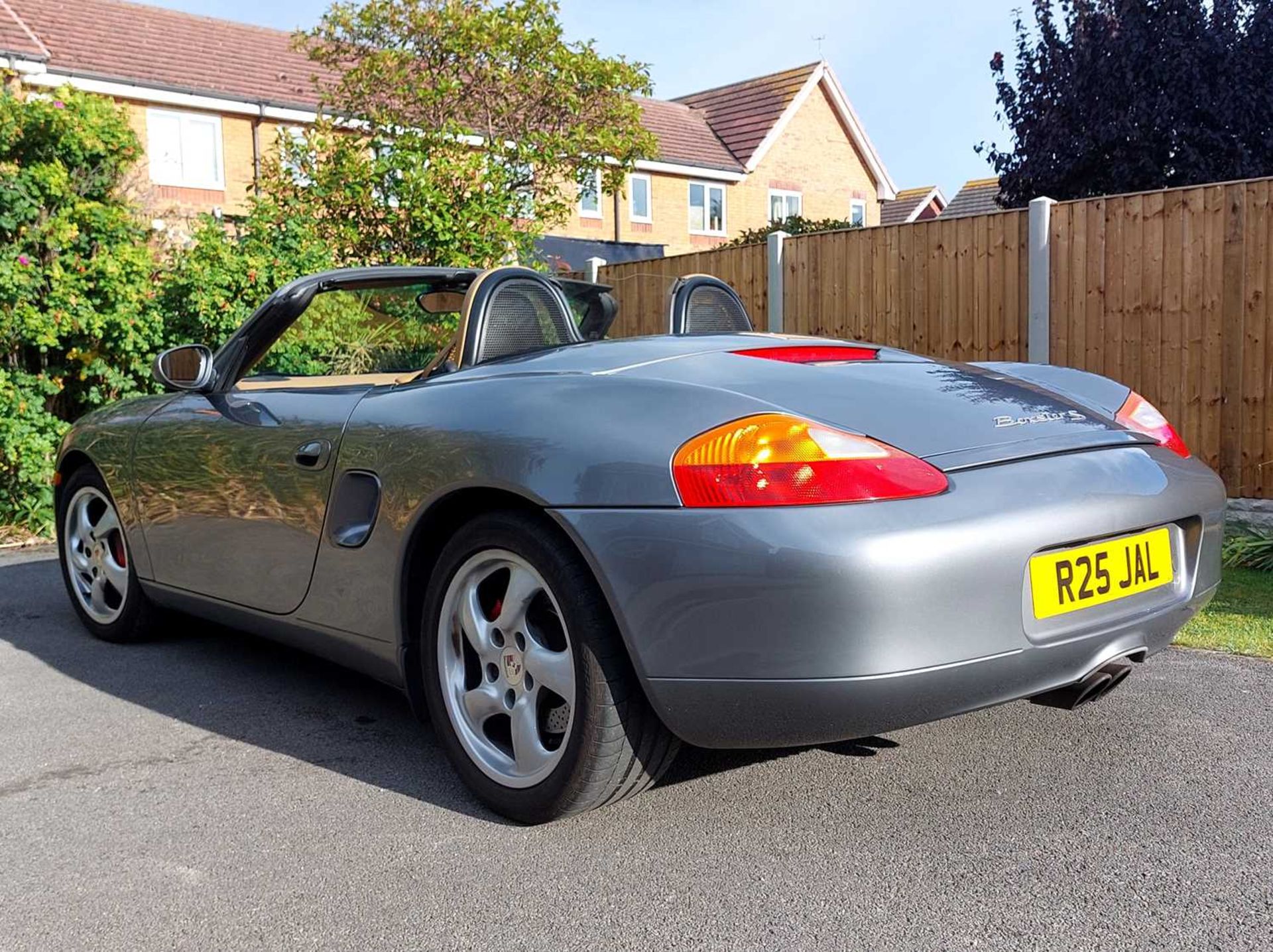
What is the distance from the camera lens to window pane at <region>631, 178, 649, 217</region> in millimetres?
28062

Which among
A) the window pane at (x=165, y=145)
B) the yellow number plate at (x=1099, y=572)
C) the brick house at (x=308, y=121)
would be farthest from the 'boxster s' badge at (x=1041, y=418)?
the window pane at (x=165, y=145)

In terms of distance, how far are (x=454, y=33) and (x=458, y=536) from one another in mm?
12029

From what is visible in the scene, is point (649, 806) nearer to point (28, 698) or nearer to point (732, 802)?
point (732, 802)

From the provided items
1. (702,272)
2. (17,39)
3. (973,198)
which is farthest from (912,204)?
(702,272)

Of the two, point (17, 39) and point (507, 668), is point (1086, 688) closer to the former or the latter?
point (507, 668)

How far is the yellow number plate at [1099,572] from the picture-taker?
2422mm

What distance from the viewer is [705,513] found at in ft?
7.66

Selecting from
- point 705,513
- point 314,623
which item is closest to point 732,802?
point 705,513

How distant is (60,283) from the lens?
24.8ft

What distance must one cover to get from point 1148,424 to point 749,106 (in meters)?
30.1

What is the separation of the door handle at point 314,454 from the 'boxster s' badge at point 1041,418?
1721 millimetres

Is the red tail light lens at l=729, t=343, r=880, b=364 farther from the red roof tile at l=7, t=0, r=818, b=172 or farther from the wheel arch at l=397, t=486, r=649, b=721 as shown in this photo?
the red roof tile at l=7, t=0, r=818, b=172

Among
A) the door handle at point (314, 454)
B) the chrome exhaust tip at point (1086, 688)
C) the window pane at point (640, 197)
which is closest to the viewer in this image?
the chrome exhaust tip at point (1086, 688)

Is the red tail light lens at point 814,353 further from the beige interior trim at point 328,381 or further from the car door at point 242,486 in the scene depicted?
the car door at point 242,486
